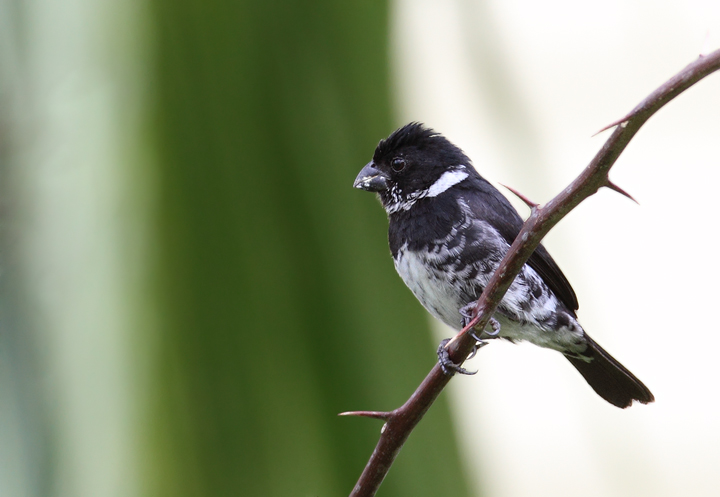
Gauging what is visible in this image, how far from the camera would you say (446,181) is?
2.44 metres

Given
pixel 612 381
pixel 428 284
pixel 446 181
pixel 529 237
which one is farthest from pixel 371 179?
pixel 529 237

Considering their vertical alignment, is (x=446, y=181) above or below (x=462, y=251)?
above

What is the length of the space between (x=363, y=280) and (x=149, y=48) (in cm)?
101

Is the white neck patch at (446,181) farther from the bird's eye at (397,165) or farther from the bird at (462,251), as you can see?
the bird's eye at (397,165)

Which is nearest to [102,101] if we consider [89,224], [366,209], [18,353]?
[89,224]

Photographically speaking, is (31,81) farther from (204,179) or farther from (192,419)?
(192,419)

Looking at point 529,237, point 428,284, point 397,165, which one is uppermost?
point 397,165

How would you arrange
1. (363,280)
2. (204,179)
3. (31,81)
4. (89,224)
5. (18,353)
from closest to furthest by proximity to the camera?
(18,353) < (31,81) < (89,224) < (204,179) < (363,280)

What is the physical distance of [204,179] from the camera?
2096 mm

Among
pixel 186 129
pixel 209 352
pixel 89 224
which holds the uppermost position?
pixel 186 129

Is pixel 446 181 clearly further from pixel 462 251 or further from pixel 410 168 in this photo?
pixel 462 251

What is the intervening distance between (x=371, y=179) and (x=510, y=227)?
536 millimetres

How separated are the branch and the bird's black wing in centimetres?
100

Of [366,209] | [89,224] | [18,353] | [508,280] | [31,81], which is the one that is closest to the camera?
[508,280]
